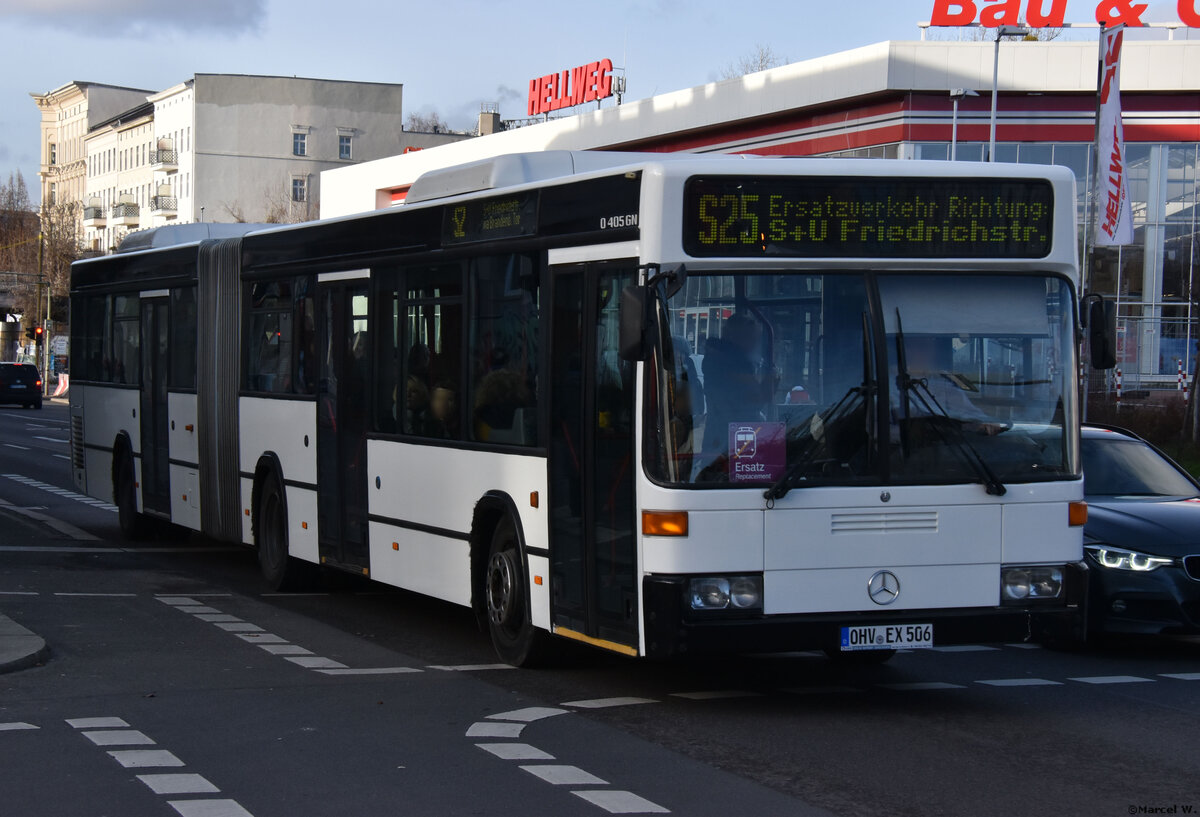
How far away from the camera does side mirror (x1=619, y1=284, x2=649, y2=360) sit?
8.34 m

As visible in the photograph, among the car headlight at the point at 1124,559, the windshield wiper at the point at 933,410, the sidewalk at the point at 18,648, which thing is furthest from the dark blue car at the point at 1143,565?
the sidewalk at the point at 18,648

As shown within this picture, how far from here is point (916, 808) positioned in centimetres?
682

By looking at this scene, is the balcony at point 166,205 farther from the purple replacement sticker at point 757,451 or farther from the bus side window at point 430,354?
the purple replacement sticker at point 757,451

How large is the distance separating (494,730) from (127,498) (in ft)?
36.6

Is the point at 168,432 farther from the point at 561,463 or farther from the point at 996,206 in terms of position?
the point at 996,206

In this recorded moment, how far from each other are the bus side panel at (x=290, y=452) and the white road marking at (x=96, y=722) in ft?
15.5

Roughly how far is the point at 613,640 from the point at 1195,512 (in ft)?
16.2

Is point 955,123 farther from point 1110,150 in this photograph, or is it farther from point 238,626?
point 238,626

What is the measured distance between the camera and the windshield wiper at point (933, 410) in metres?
8.75

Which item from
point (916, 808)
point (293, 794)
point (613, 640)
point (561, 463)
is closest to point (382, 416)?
point (561, 463)

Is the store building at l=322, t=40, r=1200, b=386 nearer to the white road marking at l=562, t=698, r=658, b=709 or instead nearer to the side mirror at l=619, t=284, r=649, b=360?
the white road marking at l=562, t=698, r=658, b=709

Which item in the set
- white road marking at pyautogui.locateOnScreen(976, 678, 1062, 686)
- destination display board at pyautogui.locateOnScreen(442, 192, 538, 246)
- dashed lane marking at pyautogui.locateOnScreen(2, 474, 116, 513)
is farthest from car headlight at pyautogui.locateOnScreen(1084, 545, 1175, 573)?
dashed lane marking at pyautogui.locateOnScreen(2, 474, 116, 513)

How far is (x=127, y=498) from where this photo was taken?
61.1 feet

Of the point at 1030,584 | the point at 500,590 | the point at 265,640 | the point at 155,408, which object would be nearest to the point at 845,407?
the point at 1030,584
